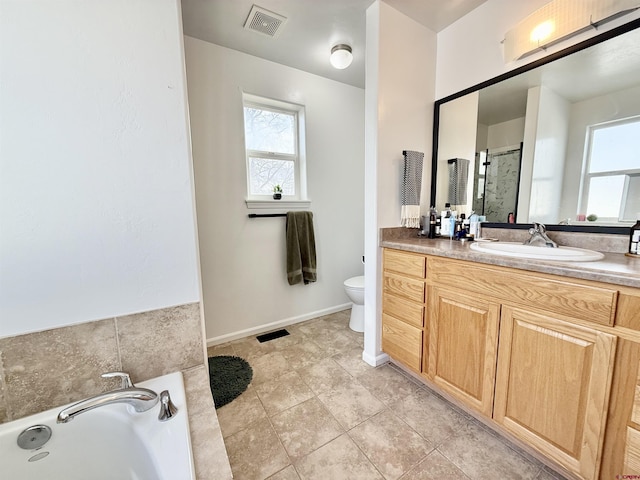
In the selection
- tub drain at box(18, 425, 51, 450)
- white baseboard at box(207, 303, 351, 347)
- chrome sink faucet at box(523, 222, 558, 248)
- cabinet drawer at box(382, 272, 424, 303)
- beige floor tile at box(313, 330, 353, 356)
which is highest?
chrome sink faucet at box(523, 222, 558, 248)

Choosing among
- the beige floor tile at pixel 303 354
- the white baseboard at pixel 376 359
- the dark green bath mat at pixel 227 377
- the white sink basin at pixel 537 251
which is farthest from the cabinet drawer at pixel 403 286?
the dark green bath mat at pixel 227 377

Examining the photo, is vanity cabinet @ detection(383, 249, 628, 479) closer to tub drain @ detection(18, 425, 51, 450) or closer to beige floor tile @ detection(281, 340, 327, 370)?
beige floor tile @ detection(281, 340, 327, 370)

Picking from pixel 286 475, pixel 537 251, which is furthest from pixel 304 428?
pixel 537 251

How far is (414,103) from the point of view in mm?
1771

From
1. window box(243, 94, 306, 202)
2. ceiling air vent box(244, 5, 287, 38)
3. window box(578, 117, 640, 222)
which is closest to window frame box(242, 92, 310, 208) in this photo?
window box(243, 94, 306, 202)

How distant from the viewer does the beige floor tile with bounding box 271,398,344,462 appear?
1.19 metres

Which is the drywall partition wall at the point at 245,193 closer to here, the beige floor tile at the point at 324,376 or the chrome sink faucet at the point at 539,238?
the beige floor tile at the point at 324,376

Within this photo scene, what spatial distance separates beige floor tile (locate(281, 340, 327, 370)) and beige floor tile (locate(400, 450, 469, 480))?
2.96 feet

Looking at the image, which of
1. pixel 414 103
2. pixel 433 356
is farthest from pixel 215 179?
pixel 433 356

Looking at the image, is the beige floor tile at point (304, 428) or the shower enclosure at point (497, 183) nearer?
the beige floor tile at point (304, 428)

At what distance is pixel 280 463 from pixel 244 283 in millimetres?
1350

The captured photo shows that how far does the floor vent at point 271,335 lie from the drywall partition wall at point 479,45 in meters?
2.35

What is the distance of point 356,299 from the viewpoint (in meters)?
2.20

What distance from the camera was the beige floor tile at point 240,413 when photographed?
4.31ft
